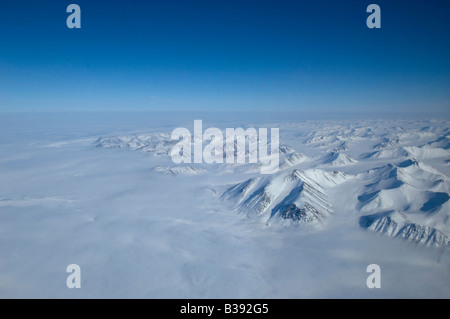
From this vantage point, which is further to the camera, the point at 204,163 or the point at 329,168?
the point at 204,163

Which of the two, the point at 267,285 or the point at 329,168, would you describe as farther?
the point at 329,168

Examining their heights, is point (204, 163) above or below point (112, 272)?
above

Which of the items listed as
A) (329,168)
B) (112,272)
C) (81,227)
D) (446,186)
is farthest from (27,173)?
(446,186)

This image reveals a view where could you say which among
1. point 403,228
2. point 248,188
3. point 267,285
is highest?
point 248,188

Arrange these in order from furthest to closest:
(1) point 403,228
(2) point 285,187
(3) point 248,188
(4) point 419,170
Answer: (4) point 419,170
(3) point 248,188
(2) point 285,187
(1) point 403,228

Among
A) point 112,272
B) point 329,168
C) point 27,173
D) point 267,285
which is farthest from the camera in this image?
point 27,173
